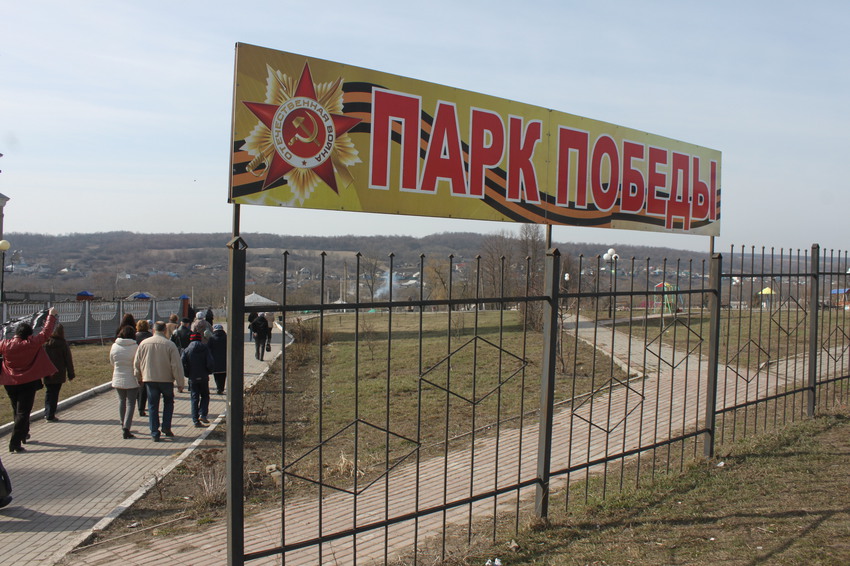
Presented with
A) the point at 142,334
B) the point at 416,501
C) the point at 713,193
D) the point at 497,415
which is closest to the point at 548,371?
the point at 497,415

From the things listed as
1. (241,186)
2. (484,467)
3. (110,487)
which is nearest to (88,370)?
(110,487)

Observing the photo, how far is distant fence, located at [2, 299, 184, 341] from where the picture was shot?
65.3 feet

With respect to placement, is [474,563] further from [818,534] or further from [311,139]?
[311,139]

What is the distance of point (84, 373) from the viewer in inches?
570

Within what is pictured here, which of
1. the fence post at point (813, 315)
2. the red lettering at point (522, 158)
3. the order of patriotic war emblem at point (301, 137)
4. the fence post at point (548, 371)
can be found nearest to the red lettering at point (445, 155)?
the red lettering at point (522, 158)

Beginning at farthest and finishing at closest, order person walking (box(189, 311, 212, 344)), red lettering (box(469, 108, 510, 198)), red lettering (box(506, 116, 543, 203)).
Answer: person walking (box(189, 311, 212, 344)), red lettering (box(506, 116, 543, 203)), red lettering (box(469, 108, 510, 198))

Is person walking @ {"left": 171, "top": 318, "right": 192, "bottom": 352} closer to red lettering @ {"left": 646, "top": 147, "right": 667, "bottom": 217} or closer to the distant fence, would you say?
red lettering @ {"left": 646, "top": 147, "right": 667, "bottom": 217}

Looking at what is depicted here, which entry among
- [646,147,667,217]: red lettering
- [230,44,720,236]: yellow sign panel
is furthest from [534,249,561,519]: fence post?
[646,147,667,217]: red lettering

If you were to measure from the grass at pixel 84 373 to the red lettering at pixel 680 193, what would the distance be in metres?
9.38

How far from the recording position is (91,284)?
5884 centimetres

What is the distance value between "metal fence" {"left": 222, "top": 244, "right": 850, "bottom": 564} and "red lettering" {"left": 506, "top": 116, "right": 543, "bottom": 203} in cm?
74

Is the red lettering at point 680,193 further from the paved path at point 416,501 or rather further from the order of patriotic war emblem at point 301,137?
the order of patriotic war emblem at point 301,137

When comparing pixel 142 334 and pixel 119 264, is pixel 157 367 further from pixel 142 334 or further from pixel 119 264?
pixel 119 264

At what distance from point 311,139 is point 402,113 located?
2.56 feet
